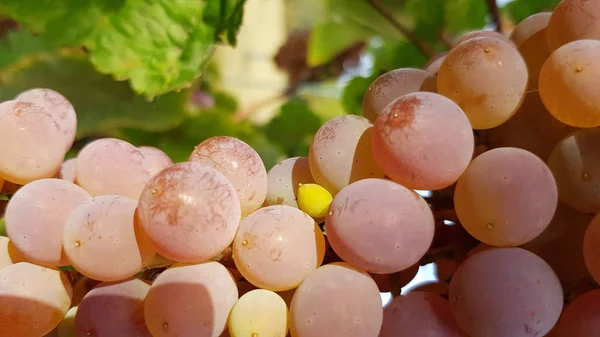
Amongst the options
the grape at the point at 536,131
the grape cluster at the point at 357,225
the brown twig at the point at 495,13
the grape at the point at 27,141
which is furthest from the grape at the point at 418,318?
the brown twig at the point at 495,13

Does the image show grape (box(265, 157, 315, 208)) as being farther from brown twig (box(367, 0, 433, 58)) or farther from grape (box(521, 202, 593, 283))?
brown twig (box(367, 0, 433, 58))

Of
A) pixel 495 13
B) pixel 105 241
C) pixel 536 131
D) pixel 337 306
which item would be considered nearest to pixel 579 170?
pixel 536 131

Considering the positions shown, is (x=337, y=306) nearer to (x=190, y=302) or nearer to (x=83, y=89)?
(x=190, y=302)

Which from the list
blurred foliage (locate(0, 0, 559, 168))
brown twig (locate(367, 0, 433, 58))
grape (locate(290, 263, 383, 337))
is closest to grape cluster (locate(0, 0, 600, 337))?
grape (locate(290, 263, 383, 337))

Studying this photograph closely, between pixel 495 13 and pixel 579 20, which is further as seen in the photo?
pixel 495 13

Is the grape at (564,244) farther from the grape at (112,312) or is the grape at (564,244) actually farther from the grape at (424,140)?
the grape at (112,312)

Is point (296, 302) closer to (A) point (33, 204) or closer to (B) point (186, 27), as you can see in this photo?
(A) point (33, 204)
